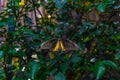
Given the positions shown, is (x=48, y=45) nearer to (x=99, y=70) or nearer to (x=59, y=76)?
(x=59, y=76)

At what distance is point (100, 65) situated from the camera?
4.07 feet

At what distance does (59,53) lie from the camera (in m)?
1.40

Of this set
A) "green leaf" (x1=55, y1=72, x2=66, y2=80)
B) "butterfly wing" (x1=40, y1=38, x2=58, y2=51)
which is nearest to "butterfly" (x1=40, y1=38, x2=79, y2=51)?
"butterfly wing" (x1=40, y1=38, x2=58, y2=51)

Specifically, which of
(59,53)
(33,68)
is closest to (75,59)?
(59,53)

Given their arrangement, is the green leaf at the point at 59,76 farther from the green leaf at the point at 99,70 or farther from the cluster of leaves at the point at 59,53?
the green leaf at the point at 99,70

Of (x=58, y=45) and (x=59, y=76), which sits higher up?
(x=58, y=45)

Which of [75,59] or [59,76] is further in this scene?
[75,59]

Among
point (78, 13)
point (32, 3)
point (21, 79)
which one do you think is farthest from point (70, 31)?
point (21, 79)

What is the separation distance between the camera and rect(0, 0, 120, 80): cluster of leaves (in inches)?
54.1

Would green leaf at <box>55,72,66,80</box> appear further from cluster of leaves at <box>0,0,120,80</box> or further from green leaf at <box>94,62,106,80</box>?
green leaf at <box>94,62,106,80</box>

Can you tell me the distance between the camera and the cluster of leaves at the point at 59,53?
138 cm

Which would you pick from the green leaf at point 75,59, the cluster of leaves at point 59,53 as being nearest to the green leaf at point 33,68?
the cluster of leaves at point 59,53

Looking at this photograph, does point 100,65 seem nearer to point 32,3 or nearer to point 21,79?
point 21,79

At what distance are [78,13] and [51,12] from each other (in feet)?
0.80
